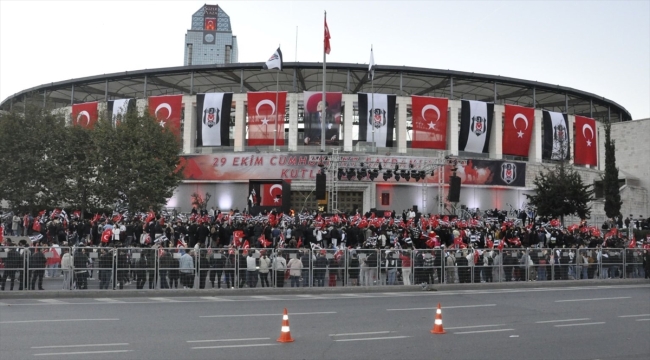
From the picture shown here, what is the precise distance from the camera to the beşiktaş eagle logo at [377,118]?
→ 5031cm

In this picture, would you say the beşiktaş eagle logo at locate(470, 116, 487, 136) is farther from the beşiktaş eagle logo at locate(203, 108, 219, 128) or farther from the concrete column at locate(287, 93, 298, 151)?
the beşiktaş eagle logo at locate(203, 108, 219, 128)

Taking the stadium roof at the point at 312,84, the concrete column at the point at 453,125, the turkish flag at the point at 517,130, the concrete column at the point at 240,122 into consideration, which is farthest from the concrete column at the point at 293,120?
the turkish flag at the point at 517,130

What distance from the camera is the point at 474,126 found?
5306 cm

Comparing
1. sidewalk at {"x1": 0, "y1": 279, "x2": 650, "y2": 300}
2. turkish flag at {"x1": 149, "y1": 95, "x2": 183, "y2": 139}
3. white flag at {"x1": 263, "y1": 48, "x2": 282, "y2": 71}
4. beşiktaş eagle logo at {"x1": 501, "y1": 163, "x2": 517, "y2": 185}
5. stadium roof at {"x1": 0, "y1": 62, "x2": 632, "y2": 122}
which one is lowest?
sidewalk at {"x1": 0, "y1": 279, "x2": 650, "y2": 300}

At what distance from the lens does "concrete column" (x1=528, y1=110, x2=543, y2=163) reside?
185 feet

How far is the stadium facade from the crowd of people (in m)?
17.8

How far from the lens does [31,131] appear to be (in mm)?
37500

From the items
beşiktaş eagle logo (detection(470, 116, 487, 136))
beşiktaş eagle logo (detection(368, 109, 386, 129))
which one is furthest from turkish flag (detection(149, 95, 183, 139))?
beşiktaş eagle logo (detection(470, 116, 487, 136))

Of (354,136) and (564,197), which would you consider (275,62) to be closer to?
(354,136)

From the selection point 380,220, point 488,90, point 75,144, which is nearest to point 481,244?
point 380,220

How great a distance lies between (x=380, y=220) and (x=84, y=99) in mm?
45135

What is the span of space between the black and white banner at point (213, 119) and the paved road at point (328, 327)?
109 feet

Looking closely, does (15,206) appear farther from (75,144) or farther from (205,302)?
(205,302)

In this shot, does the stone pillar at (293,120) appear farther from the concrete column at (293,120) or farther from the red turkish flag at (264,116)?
the red turkish flag at (264,116)
